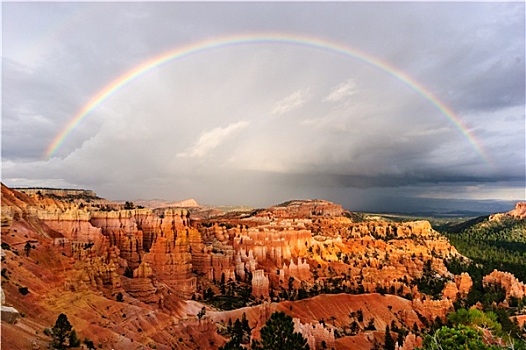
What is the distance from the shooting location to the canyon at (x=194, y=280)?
3069 centimetres

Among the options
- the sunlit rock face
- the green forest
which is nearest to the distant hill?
the green forest

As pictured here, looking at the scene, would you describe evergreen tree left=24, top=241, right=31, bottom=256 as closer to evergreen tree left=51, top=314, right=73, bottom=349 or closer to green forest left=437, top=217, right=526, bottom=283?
evergreen tree left=51, top=314, right=73, bottom=349

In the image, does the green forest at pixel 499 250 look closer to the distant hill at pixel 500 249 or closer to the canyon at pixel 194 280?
the distant hill at pixel 500 249

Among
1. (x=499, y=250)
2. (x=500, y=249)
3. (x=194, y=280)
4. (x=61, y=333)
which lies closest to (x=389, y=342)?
(x=194, y=280)

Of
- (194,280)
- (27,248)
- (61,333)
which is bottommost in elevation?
(194,280)

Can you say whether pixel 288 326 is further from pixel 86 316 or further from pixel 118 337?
pixel 86 316

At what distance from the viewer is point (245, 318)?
46500mm

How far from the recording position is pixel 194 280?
206 feet

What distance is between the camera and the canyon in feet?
101

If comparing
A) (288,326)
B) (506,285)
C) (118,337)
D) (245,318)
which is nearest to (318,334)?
(245,318)

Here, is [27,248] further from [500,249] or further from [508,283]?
[500,249]

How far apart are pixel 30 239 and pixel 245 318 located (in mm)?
24898

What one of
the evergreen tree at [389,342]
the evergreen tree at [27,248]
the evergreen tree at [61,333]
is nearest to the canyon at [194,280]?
the evergreen tree at [27,248]

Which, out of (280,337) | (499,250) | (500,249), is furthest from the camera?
(500,249)
